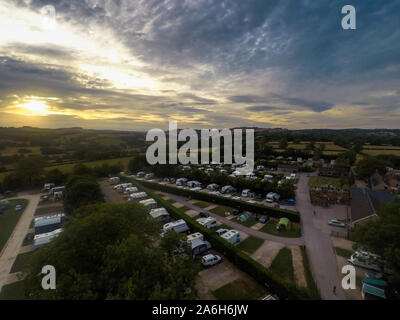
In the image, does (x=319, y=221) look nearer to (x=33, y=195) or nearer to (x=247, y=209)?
(x=247, y=209)

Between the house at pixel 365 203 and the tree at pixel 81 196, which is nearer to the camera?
the house at pixel 365 203

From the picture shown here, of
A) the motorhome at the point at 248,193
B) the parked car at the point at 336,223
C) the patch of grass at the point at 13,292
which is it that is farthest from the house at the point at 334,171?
the patch of grass at the point at 13,292

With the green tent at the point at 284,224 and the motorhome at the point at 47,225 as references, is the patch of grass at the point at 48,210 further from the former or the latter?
the green tent at the point at 284,224

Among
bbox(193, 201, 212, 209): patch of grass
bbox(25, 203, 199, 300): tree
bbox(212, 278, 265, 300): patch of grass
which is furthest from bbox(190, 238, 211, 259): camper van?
bbox(193, 201, 212, 209): patch of grass

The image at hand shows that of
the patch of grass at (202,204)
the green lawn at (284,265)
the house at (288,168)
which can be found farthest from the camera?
the house at (288,168)

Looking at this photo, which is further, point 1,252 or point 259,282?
point 1,252
